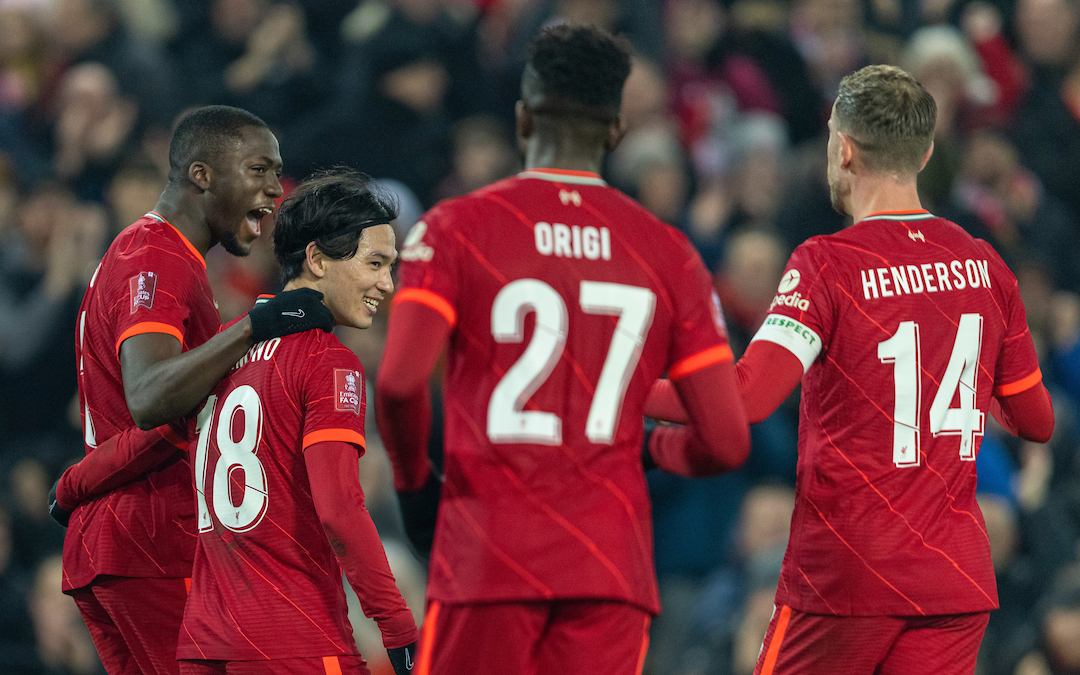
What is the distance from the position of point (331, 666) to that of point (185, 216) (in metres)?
1.59

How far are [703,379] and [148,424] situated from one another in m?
1.63

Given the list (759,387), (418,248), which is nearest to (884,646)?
(759,387)

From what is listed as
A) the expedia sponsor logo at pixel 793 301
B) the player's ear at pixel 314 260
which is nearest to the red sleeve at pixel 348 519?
the player's ear at pixel 314 260

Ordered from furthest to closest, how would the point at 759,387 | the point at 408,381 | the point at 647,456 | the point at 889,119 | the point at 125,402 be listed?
the point at 125,402 < the point at 889,119 < the point at 759,387 < the point at 647,456 < the point at 408,381

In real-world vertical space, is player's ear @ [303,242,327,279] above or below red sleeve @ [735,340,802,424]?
above

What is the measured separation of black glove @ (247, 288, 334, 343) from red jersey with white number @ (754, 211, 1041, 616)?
1300 millimetres

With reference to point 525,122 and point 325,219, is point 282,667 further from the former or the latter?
point 525,122

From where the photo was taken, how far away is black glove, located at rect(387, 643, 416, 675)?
353 cm

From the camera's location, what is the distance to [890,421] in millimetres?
3623

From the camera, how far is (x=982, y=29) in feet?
32.6

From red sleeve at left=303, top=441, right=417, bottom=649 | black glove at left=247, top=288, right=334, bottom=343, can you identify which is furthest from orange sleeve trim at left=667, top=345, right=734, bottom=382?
black glove at left=247, top=288, right=334, bottom=343

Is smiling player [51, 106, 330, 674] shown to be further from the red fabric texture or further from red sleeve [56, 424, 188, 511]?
the red fabric texture

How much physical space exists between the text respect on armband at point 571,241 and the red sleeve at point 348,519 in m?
0.84

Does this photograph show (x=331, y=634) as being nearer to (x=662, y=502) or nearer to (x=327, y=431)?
(x=327, y=431)
